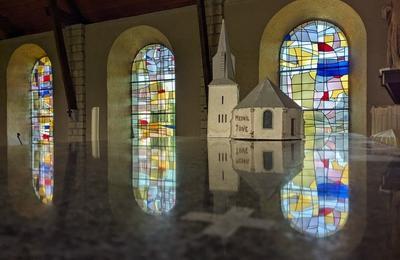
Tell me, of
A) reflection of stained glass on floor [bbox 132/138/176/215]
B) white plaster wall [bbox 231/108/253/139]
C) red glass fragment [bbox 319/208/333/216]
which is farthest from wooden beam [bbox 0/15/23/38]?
red glass fragment [bbox 319/208/333/216]

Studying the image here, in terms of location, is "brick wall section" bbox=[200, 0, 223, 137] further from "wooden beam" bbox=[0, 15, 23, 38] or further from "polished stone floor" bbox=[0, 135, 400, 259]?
"polished stone floor" bbox=[0, 135, 400, 259]

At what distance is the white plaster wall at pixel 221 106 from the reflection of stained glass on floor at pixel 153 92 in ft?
15.6

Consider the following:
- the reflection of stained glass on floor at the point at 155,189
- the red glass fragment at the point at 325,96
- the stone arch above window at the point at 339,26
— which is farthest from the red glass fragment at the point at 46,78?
the reflection of stained glass on floor at the point at 155,189

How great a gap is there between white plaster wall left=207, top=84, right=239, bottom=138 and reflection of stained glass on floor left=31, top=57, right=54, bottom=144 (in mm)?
7388

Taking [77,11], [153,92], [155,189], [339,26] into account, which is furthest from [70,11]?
[155,189]

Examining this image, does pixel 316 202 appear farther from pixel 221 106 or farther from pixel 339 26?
pixel 339 26

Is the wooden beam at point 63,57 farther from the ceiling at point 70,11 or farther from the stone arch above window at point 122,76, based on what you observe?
the stone arch above window at point 122,76

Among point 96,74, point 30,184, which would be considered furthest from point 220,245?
point 96,74

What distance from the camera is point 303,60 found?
6.71 meters

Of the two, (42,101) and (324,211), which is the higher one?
(42,101)

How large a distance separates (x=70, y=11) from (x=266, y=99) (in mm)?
6973

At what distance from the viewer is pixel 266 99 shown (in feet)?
6.86

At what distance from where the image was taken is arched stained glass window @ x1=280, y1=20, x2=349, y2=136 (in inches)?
251

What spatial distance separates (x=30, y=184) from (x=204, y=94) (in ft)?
20.0
